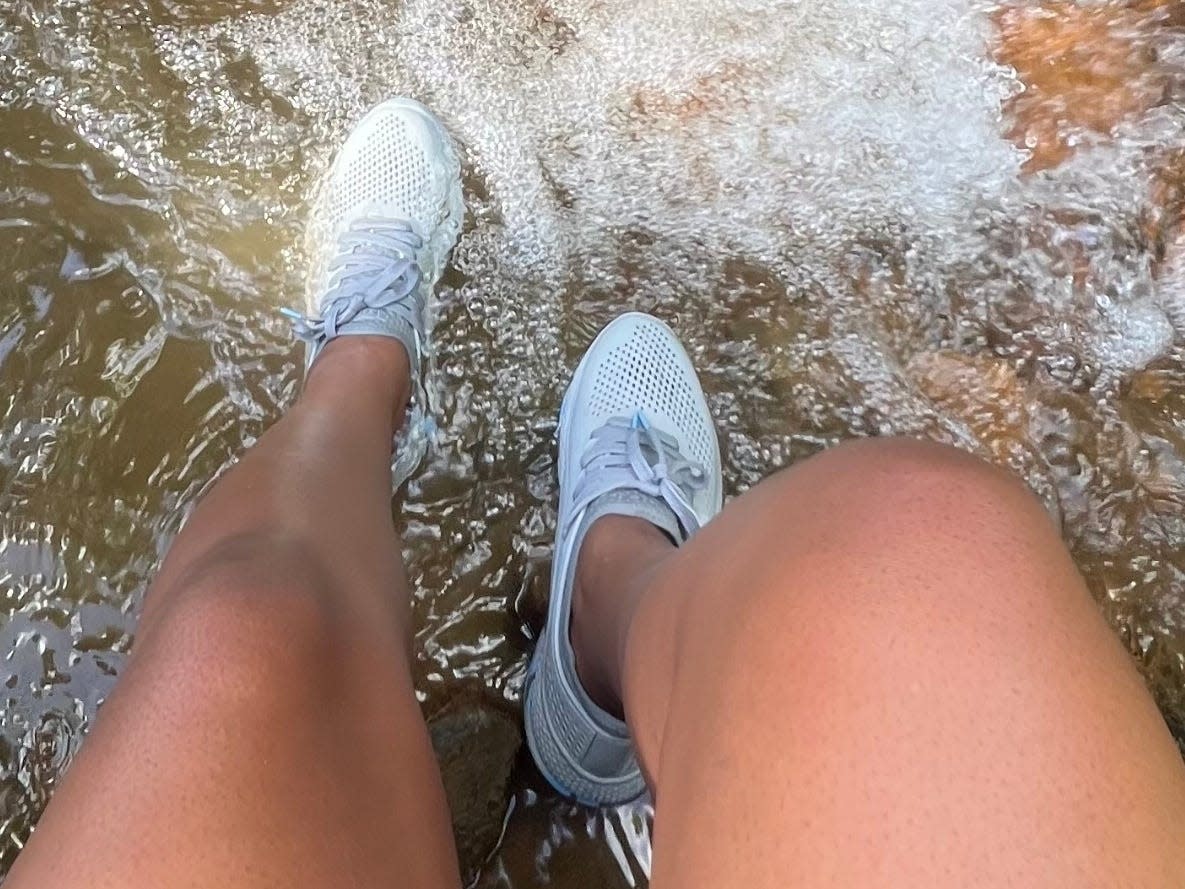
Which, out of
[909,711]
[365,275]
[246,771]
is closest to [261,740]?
[246,771]

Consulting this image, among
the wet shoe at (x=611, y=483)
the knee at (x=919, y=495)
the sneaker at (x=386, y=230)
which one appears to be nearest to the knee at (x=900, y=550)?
the knee at (x=919, y=495)

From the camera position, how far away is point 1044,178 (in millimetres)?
1292

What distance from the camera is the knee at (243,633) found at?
54 cm

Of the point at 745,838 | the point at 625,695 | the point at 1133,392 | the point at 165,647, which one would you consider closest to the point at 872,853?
the point at 745,838

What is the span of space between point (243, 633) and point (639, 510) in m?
0.50

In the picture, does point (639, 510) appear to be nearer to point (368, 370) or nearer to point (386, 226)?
point (368, 370)

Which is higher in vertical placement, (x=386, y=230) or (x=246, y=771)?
(x=386, y=230)

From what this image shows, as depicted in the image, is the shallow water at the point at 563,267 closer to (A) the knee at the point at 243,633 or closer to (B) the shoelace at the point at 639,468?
(B) the shoelace at the point at 639,468

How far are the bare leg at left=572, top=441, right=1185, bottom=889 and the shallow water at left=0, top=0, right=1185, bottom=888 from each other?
52 centimetres

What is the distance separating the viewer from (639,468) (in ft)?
3.35

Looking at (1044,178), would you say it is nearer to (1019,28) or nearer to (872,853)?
(1019,28)

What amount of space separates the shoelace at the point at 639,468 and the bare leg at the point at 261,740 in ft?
1.08

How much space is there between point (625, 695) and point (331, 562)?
0.24m

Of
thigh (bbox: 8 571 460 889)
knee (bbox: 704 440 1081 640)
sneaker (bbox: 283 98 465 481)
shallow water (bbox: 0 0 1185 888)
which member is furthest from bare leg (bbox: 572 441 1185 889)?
sneaker (bbox: 283 98 465 481)
